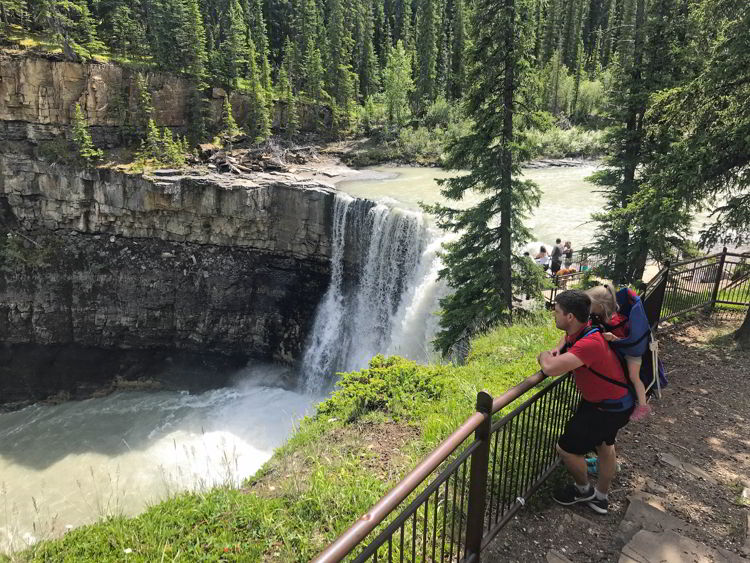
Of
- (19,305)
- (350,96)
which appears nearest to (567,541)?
(19,305)

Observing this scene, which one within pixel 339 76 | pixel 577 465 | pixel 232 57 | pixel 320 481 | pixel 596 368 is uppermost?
pixel 339 76

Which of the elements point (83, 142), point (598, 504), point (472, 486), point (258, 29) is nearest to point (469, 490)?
point (472, 486)

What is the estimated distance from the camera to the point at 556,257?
16.9 m

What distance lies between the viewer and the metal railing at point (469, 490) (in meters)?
2.22

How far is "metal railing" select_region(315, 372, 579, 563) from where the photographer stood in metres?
2.22

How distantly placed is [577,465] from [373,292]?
17.2 m

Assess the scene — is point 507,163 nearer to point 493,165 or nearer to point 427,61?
point 493,165

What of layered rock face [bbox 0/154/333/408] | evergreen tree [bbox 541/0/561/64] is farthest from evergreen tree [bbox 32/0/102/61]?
evergreen tree [bbox 541/0/561/64]

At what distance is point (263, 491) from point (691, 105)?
10.2 m

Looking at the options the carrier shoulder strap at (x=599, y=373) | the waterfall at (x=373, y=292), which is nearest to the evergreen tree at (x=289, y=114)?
the waterfall at (x=373, y=292)

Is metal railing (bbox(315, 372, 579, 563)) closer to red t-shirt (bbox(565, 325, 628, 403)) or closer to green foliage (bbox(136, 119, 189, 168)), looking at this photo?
red t-shirt (bbox(565, 325, 628, 403))

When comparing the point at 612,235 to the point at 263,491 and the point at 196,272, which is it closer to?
the point at 263,491

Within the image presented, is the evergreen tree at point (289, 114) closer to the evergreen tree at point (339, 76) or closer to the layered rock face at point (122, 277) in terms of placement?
the evergreen tree at point (339, 76)

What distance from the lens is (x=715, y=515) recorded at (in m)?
4.29
